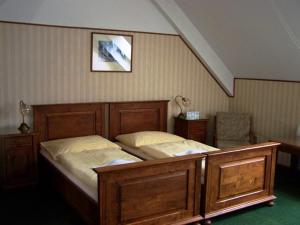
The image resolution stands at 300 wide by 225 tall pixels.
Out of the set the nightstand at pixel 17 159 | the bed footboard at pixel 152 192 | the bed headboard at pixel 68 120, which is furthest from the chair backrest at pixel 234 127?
the nightstand at pixel 17 159

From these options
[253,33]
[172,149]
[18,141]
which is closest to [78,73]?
[18,141]

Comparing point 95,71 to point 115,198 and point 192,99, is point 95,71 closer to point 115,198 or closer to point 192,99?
point 192,99

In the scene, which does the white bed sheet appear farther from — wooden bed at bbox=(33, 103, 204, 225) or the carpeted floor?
the carpeted floor

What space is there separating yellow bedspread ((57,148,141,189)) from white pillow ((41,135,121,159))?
9 centimetres

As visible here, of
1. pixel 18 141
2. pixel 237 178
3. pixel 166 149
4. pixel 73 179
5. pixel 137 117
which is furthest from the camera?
pixel 137 117

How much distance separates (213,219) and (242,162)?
583 millimetres

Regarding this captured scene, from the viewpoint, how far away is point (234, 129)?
5.12m

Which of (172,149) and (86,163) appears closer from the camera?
(86,163)

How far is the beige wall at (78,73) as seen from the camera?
12.8ft

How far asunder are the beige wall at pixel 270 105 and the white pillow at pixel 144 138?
4.66 feet

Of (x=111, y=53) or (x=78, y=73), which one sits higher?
(x=111, y=53)

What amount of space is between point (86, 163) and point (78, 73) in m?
1.32

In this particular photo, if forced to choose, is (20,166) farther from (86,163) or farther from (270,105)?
(270,105)

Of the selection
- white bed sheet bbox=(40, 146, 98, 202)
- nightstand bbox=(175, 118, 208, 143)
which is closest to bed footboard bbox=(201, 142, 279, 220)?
white bed sheet bbox=(40, 146, 98, 202)
